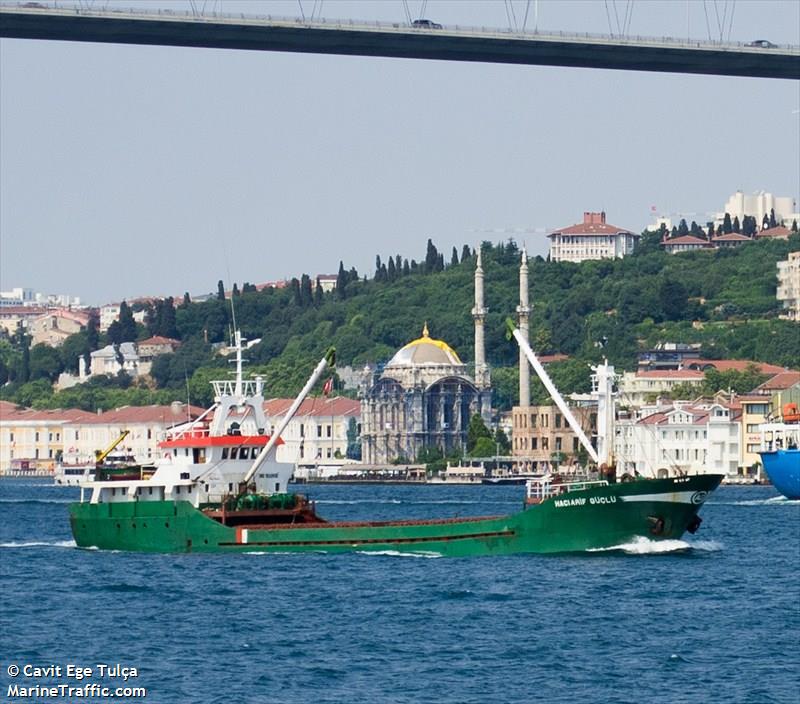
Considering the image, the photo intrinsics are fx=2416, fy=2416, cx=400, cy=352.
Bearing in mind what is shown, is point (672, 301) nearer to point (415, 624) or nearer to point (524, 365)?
point (524, 365)

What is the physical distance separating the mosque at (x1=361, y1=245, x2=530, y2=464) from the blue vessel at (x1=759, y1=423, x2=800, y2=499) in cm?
5721

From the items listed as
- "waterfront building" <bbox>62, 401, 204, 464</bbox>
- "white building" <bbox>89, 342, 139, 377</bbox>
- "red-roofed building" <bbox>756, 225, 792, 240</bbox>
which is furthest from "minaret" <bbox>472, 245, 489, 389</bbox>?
"white building" <bbox>89, 342, 139, 377</bbox>

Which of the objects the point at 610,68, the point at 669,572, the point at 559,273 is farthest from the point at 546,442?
the point at 669,572

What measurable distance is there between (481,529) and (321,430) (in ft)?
333

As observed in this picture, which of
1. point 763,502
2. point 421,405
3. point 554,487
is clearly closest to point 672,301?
point 421,405

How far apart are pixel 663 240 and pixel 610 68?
5119 inches

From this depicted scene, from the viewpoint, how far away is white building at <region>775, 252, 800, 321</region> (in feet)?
510

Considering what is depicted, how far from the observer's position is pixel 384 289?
6644 inches

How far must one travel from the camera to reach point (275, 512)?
44.7m

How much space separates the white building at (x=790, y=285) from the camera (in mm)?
155375

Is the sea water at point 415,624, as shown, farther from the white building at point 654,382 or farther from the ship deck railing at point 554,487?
the white building at point 654,382

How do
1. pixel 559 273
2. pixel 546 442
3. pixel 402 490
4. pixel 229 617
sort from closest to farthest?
pixel 229 617
pixel 402 490
pixel 546 442
pixel 559 273

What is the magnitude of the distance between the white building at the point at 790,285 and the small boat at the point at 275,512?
111065 millimetres

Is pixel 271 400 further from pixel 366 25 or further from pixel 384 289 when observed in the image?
pixel 366 25
